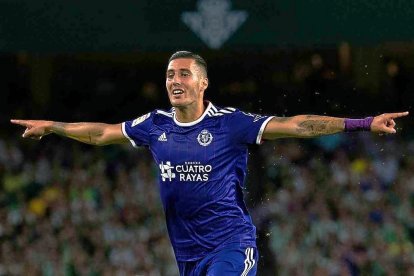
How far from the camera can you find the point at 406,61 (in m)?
15.2

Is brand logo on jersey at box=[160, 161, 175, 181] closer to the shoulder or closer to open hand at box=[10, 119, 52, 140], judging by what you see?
the shoulder

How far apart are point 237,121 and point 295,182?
688 cm

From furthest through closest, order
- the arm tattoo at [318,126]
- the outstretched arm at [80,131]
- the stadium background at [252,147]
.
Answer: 1. the stadium background at [252,147]
2. the outstretched arm at [80,131]
3. the arm tattoo at [318,126]

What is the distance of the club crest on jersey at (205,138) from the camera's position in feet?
21.7

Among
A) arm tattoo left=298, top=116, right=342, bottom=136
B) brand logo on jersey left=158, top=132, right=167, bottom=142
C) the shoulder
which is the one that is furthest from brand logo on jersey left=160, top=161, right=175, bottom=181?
arm tattoo left=298, top=116, right=342, bottom=136

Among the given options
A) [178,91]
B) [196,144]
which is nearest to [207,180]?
[196,144]

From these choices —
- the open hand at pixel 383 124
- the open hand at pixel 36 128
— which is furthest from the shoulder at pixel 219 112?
the open hand at pixel 36 128

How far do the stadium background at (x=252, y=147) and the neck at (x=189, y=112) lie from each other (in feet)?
14.8

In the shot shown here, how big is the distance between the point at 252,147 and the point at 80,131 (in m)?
5.79

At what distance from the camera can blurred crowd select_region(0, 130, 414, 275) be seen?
1257cm

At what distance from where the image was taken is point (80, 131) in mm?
7312

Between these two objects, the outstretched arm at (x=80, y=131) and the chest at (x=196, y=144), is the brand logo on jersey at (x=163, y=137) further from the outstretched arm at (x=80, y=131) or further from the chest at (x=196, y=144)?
the outstretched arm at (x=80, y=131)

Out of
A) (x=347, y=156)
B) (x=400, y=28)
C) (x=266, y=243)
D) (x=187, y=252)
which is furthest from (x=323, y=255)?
(x=187, y=252)

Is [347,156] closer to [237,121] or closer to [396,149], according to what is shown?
[396,149]
